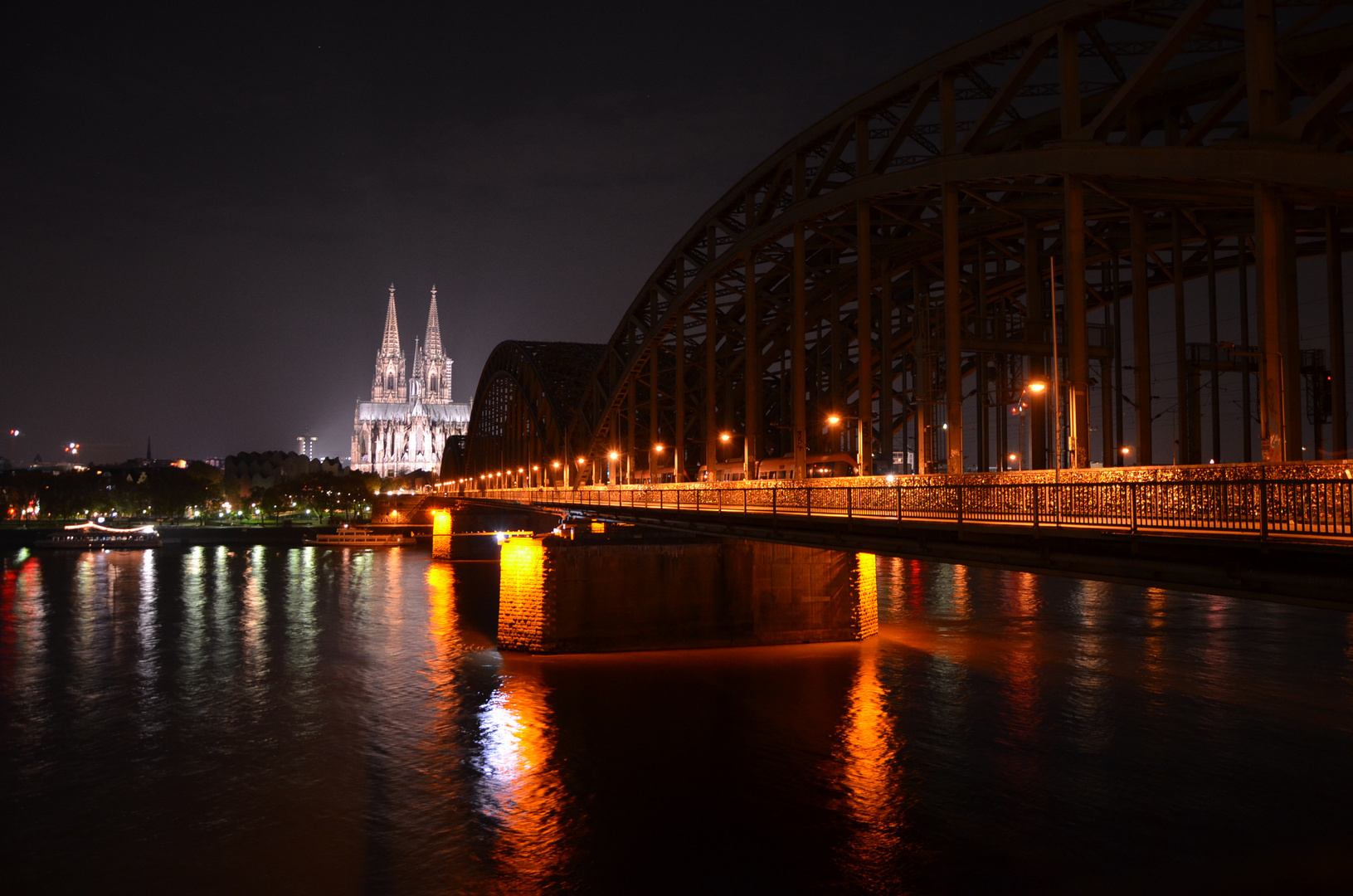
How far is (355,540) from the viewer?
121 metres

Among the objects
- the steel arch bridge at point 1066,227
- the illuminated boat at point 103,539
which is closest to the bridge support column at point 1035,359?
the steel arch bridge at point 1066,227

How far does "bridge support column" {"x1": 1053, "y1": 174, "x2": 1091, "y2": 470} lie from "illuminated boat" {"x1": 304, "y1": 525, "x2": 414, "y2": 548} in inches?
4116

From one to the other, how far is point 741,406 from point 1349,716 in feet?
191

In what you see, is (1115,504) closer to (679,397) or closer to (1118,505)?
(1118,505)

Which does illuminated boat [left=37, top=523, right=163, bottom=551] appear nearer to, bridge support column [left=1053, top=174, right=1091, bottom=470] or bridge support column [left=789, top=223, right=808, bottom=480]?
bridge support column [left=789, top=223, right=808, bottom=480]

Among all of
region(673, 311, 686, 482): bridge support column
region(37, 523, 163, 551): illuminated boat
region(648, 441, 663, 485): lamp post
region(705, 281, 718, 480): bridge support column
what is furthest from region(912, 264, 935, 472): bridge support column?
region(37, 523, 163, 551): illuminated boat

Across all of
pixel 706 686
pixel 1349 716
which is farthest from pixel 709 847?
pixel 1349 716

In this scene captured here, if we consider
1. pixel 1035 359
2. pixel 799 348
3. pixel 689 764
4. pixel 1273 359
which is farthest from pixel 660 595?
pixel 1273 359

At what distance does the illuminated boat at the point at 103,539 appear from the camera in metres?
110

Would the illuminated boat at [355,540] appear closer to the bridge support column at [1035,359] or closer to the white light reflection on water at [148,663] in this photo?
the white light reflection on water at [148,663]

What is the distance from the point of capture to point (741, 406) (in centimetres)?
8462

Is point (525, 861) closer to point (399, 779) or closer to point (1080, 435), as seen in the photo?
point (399, 779)

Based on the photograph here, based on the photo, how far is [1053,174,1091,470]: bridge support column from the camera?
24.5 metres

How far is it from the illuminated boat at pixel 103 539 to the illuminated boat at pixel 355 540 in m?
17.9
